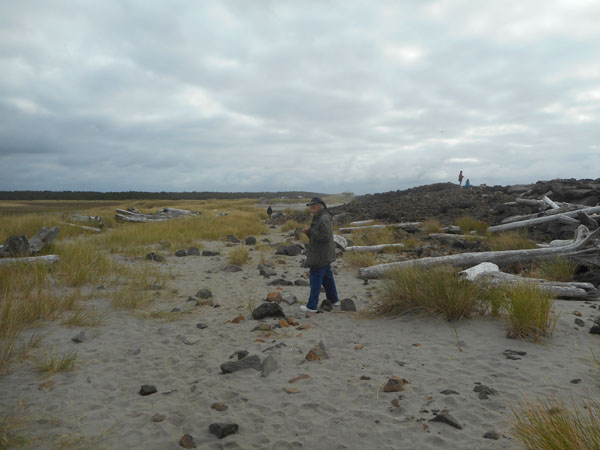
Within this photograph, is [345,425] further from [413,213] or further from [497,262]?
[413,213]

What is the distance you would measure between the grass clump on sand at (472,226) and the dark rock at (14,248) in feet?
46.1

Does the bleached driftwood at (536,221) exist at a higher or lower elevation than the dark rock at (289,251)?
higher

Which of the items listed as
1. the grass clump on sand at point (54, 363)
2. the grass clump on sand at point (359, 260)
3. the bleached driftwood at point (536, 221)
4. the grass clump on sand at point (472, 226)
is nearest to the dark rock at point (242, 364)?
the grass clump on sand at point (54, 363)

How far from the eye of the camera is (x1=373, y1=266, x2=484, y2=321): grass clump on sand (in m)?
5.43

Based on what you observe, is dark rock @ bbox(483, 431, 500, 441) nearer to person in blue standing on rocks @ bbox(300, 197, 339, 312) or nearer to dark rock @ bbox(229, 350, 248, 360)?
dark rock @ bbox(229, 350, 248, 360)

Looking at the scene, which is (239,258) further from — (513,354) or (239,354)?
(513,354)

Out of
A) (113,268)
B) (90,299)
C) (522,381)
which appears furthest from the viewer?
(113,268)

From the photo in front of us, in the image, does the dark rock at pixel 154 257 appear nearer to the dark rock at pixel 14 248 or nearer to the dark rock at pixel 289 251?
the dark rock at pixel 14 248

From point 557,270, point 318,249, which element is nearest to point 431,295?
point 318,249

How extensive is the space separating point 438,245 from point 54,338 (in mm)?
10770

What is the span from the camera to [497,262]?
8266 millimetres

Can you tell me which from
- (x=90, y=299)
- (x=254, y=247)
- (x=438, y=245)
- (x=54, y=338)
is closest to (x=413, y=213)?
(x=438, y=245)

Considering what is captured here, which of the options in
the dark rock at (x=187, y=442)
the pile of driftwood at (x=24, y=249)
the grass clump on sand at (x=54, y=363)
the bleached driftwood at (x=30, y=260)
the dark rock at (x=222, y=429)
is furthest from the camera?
the pile of driftwood at (x=24, y=249)

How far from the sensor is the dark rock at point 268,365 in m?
4.13
